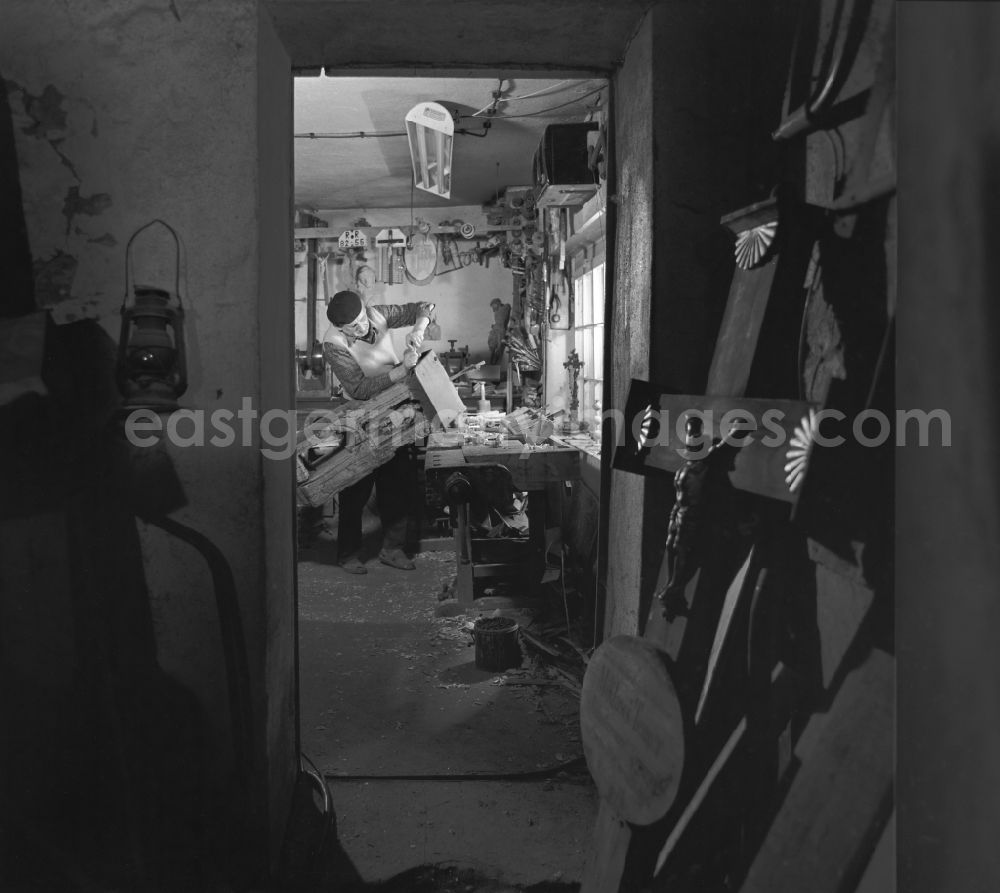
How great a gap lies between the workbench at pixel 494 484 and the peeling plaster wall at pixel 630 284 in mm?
2158

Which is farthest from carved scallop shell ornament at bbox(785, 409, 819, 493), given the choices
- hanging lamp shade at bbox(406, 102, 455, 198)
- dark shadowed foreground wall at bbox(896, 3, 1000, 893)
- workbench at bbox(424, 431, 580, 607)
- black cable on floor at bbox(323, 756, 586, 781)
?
hanging lamp shade at bbox(406, 102, 455, 198)

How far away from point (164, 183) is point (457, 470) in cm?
292

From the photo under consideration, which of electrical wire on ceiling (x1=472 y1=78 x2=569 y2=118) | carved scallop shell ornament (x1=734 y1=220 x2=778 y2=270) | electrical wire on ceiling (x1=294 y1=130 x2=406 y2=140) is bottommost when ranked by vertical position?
carved scallop shell ornament (x1=734 y1=220 x2=778 y2=270)

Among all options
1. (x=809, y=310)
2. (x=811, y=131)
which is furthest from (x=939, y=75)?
(x=811, y=131)

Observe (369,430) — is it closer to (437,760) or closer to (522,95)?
(522,95)

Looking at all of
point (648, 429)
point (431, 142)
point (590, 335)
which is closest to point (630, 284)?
point (648, 429)

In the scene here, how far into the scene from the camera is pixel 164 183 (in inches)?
84.0

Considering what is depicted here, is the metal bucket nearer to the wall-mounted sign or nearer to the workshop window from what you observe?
the workshop window

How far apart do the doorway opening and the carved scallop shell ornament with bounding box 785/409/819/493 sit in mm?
1632

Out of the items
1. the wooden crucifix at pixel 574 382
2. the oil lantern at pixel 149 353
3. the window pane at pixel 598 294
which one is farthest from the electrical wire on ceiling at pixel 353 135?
the oil lantern at pixel 149 353

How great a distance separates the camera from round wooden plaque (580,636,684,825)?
1562mm

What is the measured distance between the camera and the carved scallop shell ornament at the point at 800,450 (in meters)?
1.28

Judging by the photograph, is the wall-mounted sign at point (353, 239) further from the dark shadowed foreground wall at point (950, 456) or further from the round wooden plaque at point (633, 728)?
the dark shadowed foreground wall at point (950, 456)

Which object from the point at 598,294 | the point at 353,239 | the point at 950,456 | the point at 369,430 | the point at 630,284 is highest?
the point at 353,239
